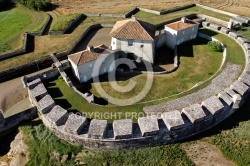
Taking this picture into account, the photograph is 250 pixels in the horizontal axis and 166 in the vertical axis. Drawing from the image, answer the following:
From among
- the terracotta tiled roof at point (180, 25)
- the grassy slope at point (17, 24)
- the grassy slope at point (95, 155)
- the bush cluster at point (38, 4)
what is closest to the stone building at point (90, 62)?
the grassy slope at point (95, 155)

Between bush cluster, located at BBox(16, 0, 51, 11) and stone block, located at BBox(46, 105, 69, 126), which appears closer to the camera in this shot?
stone block, located at BBox(46, 105, 69, 126)

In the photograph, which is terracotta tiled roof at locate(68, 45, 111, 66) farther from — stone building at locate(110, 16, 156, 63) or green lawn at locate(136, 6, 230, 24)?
green lawn at locate(136, 6, 230, 24)

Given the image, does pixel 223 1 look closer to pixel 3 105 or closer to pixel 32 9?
pixel 32 9

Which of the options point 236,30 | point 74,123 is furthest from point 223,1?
point 74,123

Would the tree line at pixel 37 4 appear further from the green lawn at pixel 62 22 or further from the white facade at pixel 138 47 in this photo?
the white facade at pixel 138 47

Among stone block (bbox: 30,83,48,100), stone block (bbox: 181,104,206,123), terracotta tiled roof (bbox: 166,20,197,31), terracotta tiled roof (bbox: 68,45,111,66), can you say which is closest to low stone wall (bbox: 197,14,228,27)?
terracotta tiled roof (bbox: 166,20,197,31)

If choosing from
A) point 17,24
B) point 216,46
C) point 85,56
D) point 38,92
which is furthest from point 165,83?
point 17,24
